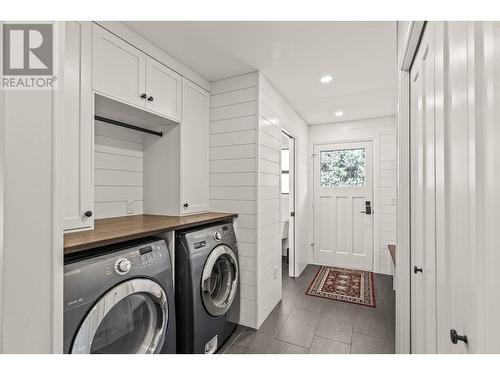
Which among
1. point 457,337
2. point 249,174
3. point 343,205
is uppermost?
point 249,174

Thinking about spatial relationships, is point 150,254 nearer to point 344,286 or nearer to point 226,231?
point 226,231

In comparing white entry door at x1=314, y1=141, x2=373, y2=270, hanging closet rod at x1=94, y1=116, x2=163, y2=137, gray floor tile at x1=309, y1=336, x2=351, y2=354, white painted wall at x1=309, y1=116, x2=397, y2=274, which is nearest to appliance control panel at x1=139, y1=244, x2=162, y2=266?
hanging closet rod at x1=94, y1=116, x2=163, y2=137

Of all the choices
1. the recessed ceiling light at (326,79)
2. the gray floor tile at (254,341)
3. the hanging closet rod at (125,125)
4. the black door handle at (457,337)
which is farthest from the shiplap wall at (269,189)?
the black door handle at (457,337)

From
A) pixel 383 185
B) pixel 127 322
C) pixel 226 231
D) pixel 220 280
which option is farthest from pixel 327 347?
pixel 383 185

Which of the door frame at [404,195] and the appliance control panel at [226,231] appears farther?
the appliance control panel at [226,231]

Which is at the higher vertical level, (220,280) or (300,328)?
(220,280)

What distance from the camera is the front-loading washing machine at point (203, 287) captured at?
1.58 m

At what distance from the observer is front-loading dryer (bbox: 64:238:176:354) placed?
95 cm

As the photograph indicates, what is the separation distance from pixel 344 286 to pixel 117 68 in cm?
332

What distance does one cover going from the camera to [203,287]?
5.52 feet

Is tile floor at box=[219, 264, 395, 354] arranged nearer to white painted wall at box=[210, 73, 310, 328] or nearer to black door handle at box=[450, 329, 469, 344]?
white painted wall at box=[210, 73, 310, 328]

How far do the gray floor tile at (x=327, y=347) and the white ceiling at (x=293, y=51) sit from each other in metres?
2.37

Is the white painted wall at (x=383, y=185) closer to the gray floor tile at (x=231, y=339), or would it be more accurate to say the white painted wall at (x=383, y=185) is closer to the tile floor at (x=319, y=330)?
the tile floor at (x=319, y=330)

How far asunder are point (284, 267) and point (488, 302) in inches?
139
